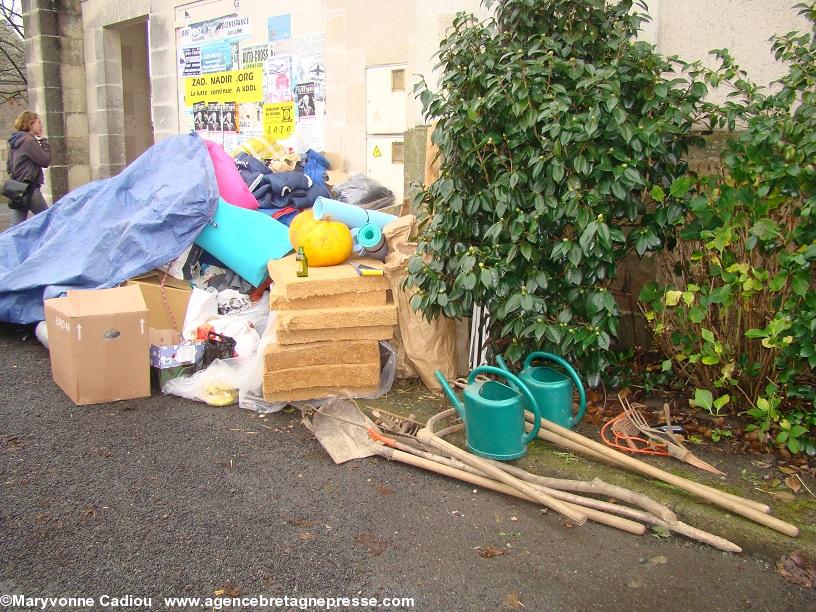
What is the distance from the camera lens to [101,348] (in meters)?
4.39

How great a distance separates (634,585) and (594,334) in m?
1.31

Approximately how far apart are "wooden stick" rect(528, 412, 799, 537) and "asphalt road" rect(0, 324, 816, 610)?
7.1 inches

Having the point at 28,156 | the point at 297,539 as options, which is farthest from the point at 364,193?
the point at 28,156

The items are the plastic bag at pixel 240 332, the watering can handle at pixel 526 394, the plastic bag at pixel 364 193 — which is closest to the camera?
the watering can handle at pixel 526 394

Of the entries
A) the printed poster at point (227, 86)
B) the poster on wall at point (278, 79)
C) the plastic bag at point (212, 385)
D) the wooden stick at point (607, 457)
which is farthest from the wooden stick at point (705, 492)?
the printed poster at point (227, 86)

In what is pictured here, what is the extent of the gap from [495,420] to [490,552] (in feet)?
2.11

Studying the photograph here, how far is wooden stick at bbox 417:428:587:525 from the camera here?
9.83ft

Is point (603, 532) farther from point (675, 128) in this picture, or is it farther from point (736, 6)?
point (736, 6)

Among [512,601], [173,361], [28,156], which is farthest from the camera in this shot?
[28,156]

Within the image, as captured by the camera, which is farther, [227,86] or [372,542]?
[227,86]

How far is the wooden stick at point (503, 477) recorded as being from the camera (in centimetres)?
300

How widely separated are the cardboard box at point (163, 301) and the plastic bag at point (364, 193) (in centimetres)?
162

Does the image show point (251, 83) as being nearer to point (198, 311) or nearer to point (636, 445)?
point (198, 311)

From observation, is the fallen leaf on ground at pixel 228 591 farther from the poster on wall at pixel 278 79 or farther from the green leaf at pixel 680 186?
the poster on wall at pixel 278 79
